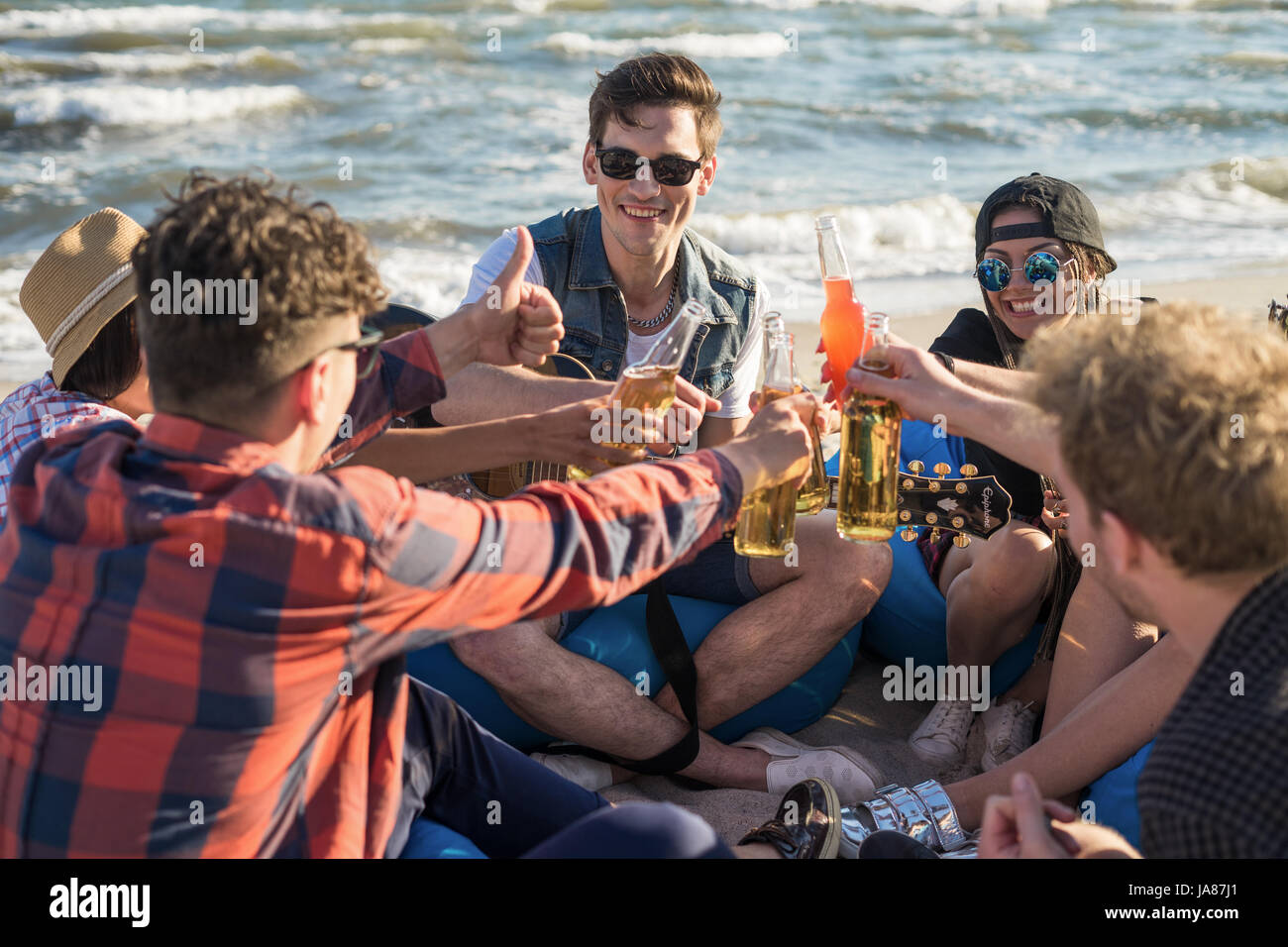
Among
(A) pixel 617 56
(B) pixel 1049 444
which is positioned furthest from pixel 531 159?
Answer: (B) pixel 1049 444

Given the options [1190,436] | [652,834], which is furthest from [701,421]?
[1190,436]

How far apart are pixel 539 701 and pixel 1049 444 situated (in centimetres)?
169

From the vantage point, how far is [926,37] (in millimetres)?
17766

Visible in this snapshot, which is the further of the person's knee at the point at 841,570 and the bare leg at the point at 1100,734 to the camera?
the person's knee at the point at 841,570

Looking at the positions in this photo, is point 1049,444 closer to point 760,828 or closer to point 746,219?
point 760,828

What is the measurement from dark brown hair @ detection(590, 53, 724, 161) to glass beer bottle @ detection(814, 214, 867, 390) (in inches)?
49.7

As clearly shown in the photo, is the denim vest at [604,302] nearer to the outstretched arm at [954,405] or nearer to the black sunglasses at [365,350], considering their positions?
the outstretched arm at [954,405]

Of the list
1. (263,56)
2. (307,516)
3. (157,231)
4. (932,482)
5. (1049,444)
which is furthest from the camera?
(263,56)

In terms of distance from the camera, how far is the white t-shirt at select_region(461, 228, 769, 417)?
4.15 m

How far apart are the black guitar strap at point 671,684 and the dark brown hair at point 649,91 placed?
1.63 m

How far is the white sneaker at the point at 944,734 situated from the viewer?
154 inches
